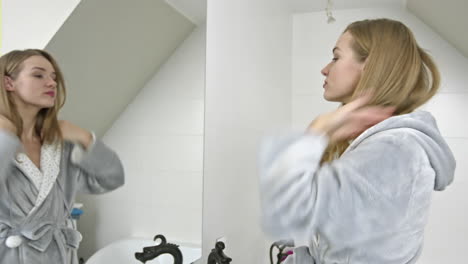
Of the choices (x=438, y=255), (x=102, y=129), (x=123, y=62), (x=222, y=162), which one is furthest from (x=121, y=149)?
(x=438, y=255)

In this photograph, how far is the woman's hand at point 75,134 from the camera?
0.82m

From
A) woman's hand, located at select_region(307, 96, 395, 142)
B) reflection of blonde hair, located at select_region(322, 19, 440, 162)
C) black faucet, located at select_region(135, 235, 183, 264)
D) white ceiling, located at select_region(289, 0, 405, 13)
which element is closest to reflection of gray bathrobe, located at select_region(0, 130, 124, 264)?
black faucet, located at select_region(135, 235, 183, 264)

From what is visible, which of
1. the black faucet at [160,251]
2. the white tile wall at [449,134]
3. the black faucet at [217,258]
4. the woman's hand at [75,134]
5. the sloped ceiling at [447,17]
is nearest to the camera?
the woman's hand at [75,134]

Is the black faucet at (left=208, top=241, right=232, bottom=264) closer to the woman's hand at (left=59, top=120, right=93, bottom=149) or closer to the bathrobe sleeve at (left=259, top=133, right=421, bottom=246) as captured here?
the bathrobe sleeve at (left=259, top=133, right=421, bottom=246)

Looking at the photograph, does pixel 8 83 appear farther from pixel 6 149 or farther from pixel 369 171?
pixel 369 171

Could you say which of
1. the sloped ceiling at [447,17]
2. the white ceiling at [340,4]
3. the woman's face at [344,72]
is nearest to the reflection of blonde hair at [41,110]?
the woman's face at [344,72]

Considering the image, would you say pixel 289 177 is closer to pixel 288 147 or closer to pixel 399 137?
pixel 288 147

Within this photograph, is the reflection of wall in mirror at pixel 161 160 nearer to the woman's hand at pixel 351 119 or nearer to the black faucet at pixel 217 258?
the black faucet at pixel 217 258

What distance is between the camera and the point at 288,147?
0.93 metres

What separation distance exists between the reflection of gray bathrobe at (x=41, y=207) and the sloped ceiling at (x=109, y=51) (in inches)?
3.8

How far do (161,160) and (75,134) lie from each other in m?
0.39

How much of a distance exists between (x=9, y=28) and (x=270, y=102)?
5.23ft

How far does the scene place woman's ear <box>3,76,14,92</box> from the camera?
27.4 inches

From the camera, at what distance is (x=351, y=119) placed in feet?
3.24
